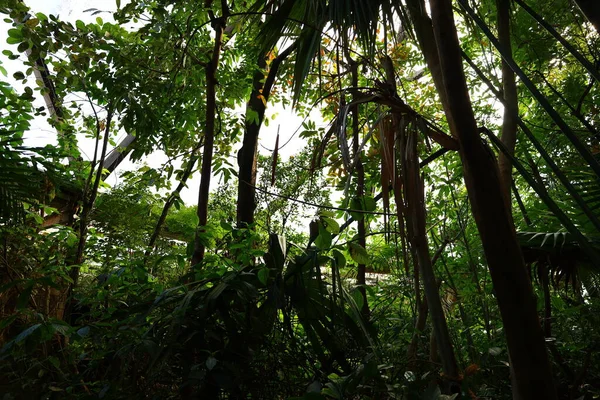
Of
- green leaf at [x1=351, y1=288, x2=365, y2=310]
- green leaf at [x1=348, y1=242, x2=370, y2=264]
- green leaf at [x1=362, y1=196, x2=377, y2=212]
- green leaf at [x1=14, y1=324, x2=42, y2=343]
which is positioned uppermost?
green leaf at [x1=362, y1=196, x2=377, y2=212]

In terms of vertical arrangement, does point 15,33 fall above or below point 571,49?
above

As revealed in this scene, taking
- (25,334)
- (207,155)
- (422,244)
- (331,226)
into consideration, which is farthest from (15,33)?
(422,244)

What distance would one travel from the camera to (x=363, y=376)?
911 millimetres

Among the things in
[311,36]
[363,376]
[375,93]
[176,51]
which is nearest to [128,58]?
[176,51]

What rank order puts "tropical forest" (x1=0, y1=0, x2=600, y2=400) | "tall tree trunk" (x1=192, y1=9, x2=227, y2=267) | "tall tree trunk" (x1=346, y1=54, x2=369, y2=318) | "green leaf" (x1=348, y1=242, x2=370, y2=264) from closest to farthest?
"tropical forest" (x1=0, y1=0, x2=600, y2=400) < "tall tree trunk" (x1=346, y1=54, x2=369, y2=318) < "green leaf" (x1=348, y1=242, x2=370, y2=264) < "tall tree trunk" (x1=192, y1=9, x2=227, y2=267)

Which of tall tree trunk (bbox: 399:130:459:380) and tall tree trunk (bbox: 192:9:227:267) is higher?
tall tree trunk (bbox: 192:9:227:267)

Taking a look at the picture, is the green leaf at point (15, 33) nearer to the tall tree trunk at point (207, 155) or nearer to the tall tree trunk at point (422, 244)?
the tall tree trunk at point (207, 155)

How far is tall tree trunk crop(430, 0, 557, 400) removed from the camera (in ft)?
2.80

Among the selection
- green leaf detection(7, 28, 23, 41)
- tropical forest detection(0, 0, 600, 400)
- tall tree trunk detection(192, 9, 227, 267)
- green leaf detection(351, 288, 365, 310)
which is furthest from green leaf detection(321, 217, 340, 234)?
green leaf detection(7, 28, 23, 41)

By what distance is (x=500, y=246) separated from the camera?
0.90m

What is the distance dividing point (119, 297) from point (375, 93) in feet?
3.64

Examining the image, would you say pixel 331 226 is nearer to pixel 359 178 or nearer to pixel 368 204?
pixel 368 204

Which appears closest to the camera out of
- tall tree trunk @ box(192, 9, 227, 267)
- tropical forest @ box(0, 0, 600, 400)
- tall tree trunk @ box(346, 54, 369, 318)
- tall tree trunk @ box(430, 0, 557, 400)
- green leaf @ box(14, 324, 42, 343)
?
tall tree trunk @ box(430, 0, 557, 400)

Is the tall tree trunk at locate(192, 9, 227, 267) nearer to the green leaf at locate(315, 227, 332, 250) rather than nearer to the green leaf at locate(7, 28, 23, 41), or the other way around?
the green leaf at locate(315, 227, 332, 250)
